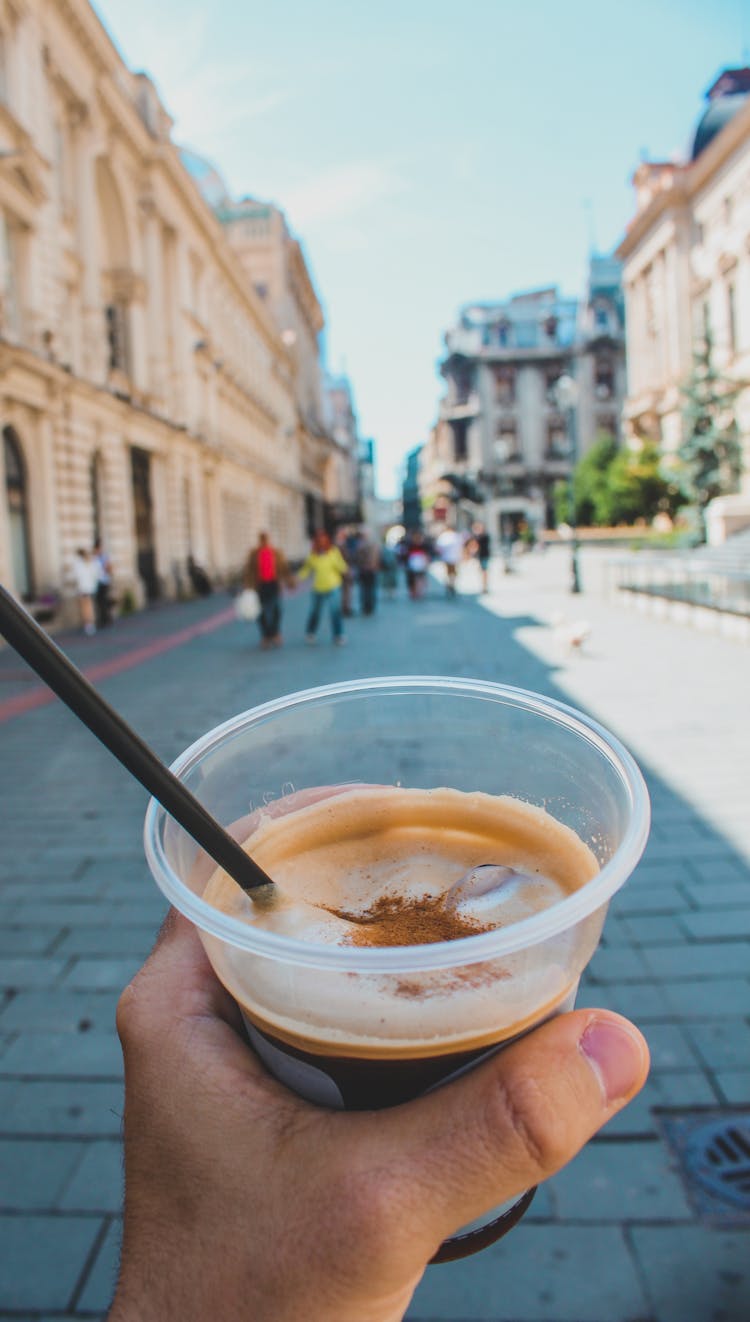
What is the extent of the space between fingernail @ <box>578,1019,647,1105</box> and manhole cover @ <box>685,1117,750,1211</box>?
5.82ft

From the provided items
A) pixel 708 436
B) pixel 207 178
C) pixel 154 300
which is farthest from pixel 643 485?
pixel 207 178

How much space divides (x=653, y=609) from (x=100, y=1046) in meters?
14.0

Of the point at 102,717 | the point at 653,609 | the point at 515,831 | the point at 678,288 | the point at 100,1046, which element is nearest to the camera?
the point at 102,717

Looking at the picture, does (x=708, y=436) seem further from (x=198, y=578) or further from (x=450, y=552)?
(x=198, y=578)

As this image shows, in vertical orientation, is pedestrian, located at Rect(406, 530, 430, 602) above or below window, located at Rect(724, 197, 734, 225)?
below

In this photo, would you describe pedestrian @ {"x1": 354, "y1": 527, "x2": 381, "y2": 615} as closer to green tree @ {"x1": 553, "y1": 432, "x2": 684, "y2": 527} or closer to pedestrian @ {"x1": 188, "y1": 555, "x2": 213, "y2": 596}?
pedestrian @ {"x1": 188, "y1": 555, "x2": 213, "y2": 596}

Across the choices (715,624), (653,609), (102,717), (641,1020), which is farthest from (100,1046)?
(653,609)

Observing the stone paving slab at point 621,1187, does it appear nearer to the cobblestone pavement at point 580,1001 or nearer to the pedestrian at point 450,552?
the cobblestone pavement at point 580,1001

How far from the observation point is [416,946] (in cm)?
76

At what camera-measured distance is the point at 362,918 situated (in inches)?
38.2

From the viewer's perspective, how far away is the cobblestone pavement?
2.01m

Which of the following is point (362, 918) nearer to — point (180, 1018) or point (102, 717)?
point (180, 1018)

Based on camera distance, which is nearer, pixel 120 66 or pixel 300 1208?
pixel 300 1208

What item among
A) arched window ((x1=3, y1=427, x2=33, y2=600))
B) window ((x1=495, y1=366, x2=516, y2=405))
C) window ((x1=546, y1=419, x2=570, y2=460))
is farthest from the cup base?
window ((x1=495, y1=366, x2=516, y2=405))
